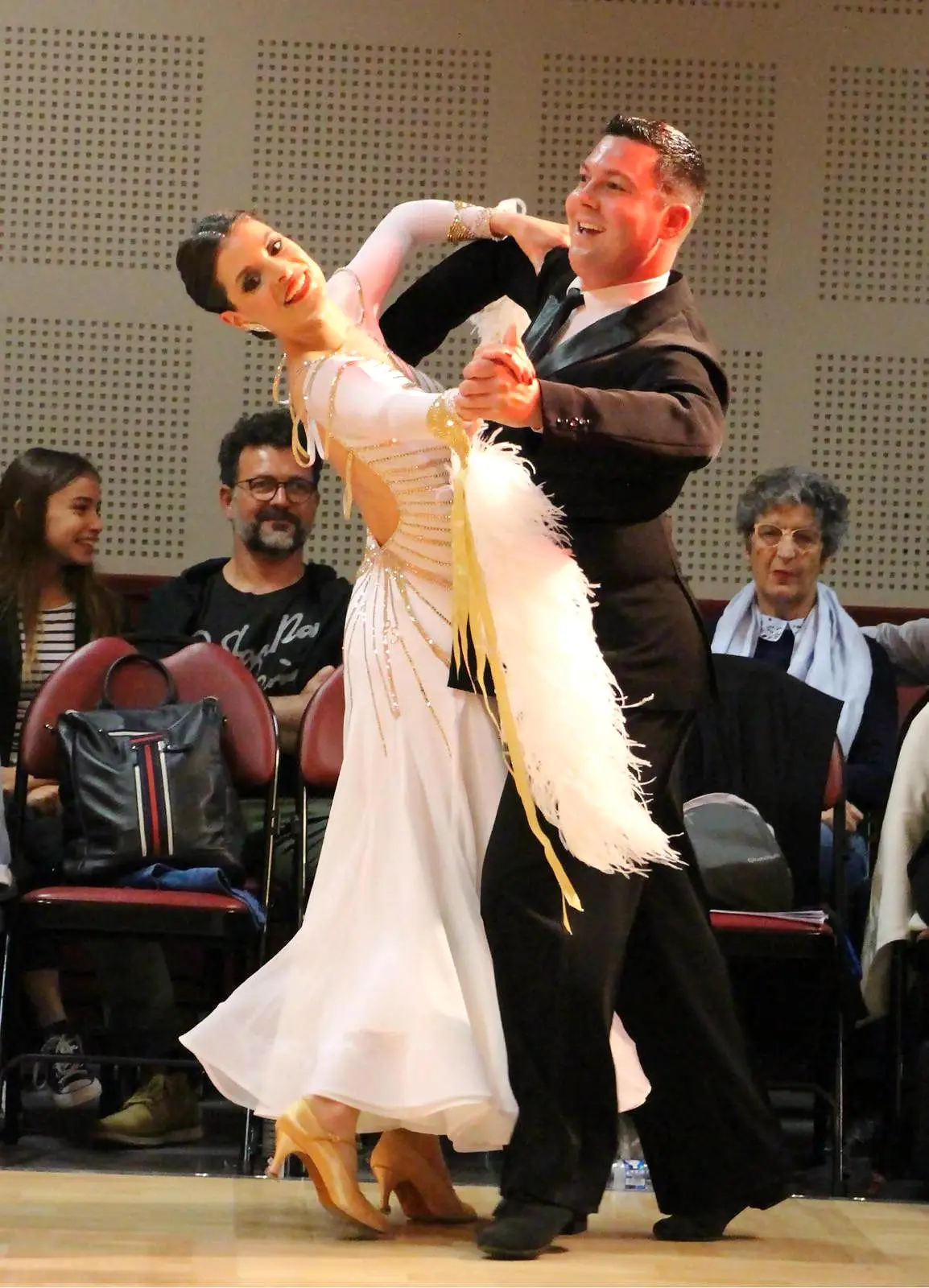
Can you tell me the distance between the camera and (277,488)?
4871 millimetres

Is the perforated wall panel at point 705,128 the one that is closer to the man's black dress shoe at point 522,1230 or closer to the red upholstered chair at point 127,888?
the red upholstered chair at point 127,888

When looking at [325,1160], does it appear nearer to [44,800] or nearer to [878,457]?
[44,800]

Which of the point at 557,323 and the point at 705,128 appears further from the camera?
the point at 705,128

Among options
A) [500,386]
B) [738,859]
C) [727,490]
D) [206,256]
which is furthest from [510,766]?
[727,490]

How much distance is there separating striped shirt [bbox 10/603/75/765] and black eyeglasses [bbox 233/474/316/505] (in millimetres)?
551

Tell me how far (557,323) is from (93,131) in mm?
3426

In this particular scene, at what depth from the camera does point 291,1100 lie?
2799mm

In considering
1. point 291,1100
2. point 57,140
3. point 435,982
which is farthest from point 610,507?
point 57,140

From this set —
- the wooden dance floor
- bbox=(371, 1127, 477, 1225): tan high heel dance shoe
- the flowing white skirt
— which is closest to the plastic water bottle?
the wooden dance floor

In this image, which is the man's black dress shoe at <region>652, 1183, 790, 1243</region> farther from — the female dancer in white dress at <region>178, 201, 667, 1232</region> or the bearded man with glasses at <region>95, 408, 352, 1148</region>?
the bearded man with glasses at <region>95, 408, 352, 1148</region>

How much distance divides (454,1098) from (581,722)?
54 cm

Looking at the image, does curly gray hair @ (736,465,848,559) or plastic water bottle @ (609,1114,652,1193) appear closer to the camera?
plastic water bottle @ (609,1114,652,1193)

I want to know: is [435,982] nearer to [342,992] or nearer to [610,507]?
[342,992]

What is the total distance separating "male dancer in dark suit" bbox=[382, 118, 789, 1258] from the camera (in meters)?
2.59
